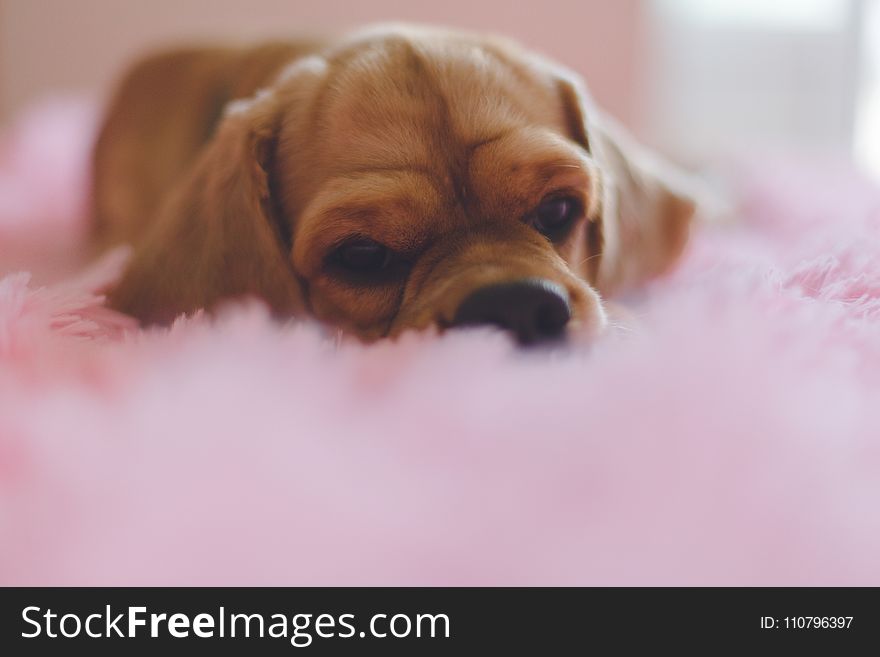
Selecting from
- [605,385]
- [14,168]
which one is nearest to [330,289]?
[605,385]

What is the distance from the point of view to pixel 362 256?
4.65 feet

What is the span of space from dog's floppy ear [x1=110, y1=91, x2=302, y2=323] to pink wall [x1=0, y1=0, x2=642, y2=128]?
365 cm

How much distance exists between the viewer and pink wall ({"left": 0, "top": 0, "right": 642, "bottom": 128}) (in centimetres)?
490

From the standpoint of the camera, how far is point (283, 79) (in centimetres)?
170

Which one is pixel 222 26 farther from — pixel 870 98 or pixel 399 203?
pixel 870 98

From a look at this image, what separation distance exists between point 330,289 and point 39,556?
0.79 m

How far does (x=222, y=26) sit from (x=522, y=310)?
174 inches

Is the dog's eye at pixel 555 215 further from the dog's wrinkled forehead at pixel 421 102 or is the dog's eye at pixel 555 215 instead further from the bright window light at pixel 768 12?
the bright window light at pixel 768 12

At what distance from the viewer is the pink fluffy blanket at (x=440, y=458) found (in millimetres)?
716

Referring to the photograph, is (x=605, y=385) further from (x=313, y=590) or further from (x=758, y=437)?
(x=313, y=590)

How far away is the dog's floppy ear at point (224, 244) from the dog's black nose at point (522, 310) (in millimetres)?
369

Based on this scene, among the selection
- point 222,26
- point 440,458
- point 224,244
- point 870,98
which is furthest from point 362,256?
point 870,98

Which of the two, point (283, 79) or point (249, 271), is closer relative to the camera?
point (249, 271)

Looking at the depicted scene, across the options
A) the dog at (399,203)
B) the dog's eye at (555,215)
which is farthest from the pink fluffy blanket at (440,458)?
the dog's eye at (555,215)
